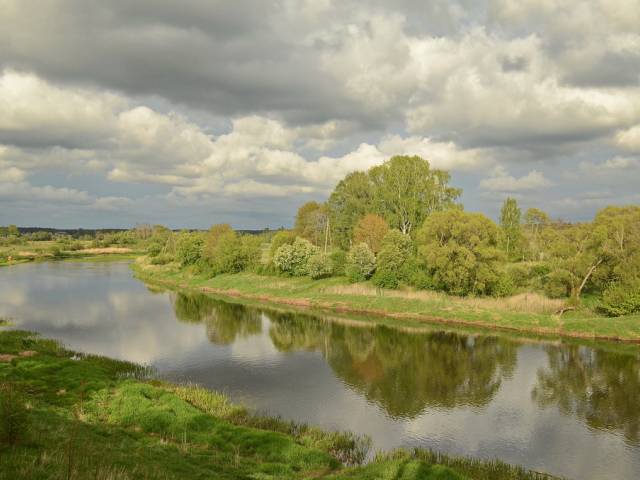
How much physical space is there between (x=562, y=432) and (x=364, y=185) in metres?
79.2

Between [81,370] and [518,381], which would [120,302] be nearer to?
[81,370]

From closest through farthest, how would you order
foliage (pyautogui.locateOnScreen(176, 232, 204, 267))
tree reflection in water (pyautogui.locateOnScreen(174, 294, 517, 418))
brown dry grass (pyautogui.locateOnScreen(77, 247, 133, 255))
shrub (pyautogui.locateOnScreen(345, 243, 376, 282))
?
tree reflection in water (pyautogui.locateOnScreen(174, 294, 517, 418))
shrub (pyautogui.locateOnScreen(345, 243, 376, 282))
foliage (pyautogui.locateOnScreen(176, 232, 204, 267))
brown dry grass (pyautogui.locateOnScreen(77, 247, 133, 255))

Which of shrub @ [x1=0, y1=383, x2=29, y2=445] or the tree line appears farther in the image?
the tree line

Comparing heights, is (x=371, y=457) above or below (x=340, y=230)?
below

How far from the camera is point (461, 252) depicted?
5962 centimetres

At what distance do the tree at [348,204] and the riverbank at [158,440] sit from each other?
246 feet

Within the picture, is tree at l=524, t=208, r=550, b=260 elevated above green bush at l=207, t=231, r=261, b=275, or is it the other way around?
tree at l=524, t=208, r=550, b=260

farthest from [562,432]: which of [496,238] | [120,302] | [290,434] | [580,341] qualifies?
[120,302]

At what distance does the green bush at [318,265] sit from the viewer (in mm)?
76175

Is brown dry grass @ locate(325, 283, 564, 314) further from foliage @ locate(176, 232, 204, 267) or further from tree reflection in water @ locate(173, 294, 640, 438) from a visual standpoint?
foliage @ locate(176, 232, 204, 267)

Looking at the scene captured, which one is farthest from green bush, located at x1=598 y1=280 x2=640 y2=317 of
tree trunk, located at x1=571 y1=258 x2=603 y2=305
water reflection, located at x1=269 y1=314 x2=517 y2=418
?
water reflection, located at x1=269 y1=314 x2=517 y2=418

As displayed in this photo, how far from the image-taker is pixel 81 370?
2969cm

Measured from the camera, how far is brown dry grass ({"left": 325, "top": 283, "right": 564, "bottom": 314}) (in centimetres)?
5415

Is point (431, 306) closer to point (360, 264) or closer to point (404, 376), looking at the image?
point (360, 264)
